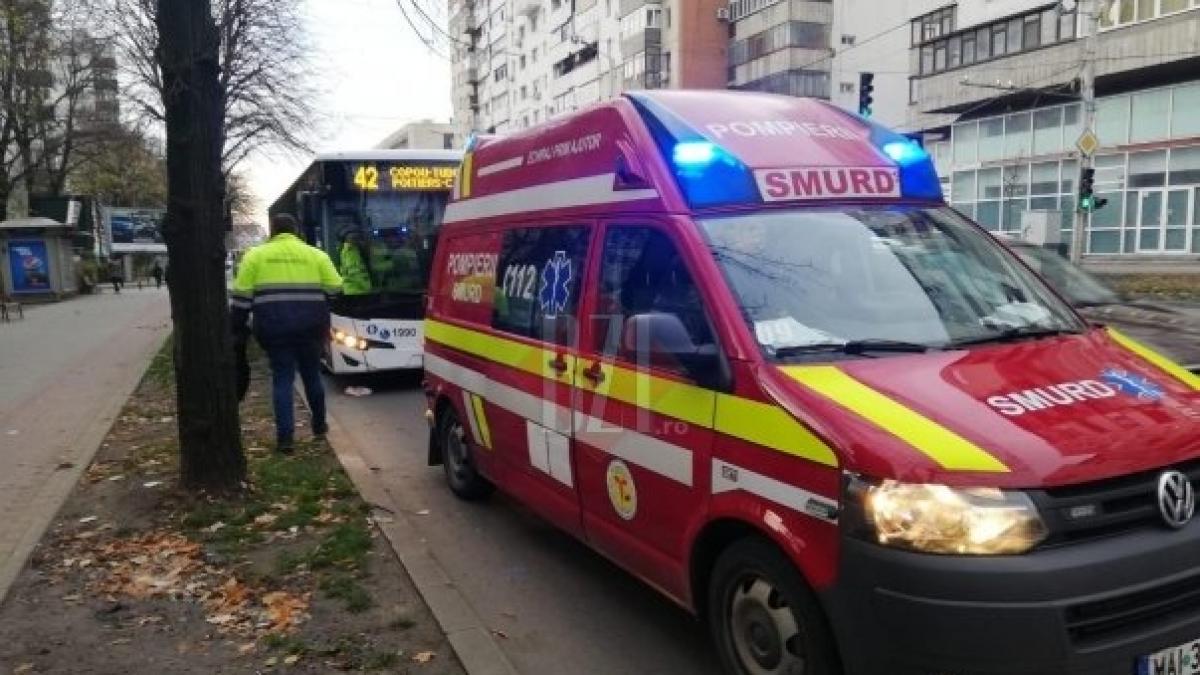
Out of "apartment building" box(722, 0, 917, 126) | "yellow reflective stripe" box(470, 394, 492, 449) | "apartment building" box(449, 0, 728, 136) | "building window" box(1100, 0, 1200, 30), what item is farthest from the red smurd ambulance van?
"apartment building" box(722, 0, 917, 126)

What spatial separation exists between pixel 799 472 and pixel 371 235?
9.41 metres

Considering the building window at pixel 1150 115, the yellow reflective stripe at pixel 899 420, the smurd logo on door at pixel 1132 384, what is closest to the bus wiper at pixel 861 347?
the yellow reflective stripe at pixel 899 420

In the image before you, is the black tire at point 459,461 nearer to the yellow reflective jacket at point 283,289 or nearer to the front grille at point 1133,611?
the yellow reflective jacket at point 283,289

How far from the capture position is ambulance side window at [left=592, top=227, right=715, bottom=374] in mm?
3738

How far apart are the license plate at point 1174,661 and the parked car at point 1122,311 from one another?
3336mm

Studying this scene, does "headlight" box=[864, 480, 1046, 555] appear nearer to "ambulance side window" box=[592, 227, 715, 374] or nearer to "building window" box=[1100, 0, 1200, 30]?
"ambulance side window" box=[592, 227, 715, 374]

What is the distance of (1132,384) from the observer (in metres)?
3.34

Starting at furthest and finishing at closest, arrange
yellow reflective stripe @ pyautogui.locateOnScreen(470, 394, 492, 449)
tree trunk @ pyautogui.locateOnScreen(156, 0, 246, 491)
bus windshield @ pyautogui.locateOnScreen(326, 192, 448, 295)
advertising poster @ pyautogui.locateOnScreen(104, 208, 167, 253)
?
advertising poster @ pyautogui.locateOnScreen(104, 208, 167, 253), bus windshield @ pyautogui.locateOnScreen(326, 192, 448, 295), tree trunk @ pyautogui.locateOnScreen(156, 0, 246, 491), yellow reflective stripe @ pyautogui.locateOnScreen(470, 394, 492, 449)

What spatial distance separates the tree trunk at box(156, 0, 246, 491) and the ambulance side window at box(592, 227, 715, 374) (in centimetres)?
312

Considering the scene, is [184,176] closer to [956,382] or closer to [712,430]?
[712,430]

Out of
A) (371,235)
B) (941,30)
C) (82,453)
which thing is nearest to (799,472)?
(82,453)

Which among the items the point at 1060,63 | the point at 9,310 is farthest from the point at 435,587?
the point at 1060,63

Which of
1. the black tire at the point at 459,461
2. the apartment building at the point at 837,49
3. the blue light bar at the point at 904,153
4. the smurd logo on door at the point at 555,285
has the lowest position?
the black tire at the point at 459,461

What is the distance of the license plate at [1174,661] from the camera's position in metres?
2.80
